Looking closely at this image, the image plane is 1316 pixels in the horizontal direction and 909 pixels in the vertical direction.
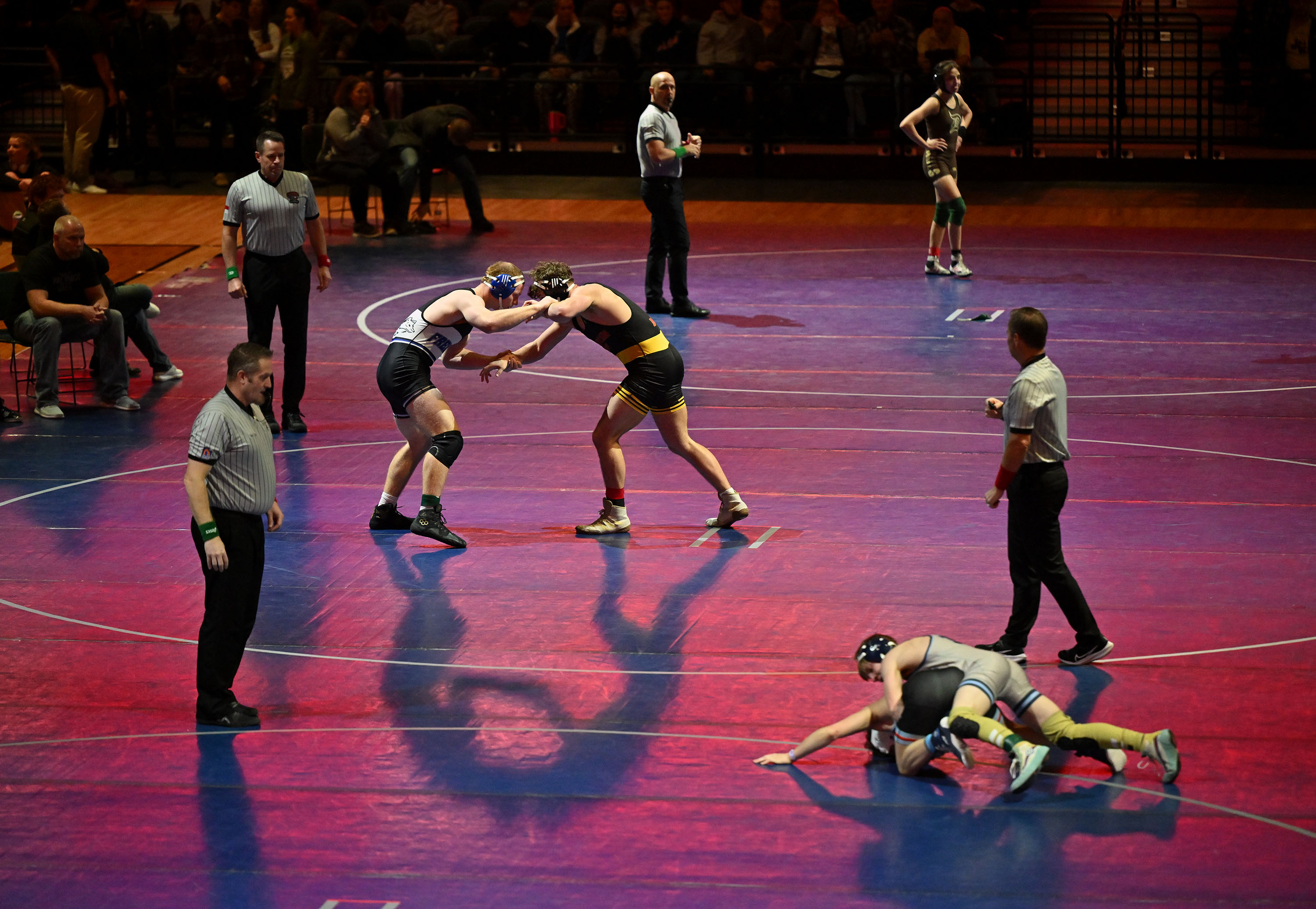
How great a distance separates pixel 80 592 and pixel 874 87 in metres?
16.6

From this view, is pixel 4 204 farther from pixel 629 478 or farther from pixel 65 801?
pixel 65 801

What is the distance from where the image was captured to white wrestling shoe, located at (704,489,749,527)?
10.1 metres

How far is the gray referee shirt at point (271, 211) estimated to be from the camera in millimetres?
12172

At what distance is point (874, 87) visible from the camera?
23.8 meters

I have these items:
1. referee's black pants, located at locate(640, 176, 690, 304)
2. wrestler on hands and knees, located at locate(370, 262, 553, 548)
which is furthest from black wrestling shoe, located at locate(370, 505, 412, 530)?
referee's black pants, located at locate(640, 176, 690, 304)

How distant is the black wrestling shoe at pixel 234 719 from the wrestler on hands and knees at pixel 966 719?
2.17 metres

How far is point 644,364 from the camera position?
10148mm

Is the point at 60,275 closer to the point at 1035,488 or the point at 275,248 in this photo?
the point at 275,248

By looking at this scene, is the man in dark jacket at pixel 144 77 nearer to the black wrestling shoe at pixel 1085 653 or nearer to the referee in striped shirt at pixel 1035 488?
the referee in striped shirt at pixel 1035 488

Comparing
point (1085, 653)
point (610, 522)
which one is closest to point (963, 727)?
point (1085, 653)

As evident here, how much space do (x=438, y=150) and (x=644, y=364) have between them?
36.6ft

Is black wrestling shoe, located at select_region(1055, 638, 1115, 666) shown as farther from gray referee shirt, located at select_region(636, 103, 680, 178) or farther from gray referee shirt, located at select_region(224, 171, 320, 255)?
gray referee shirt, located at select_region(636, 103, 680, 178)

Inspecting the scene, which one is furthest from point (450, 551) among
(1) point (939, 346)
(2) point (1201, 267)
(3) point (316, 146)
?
(3) point (316, 146)

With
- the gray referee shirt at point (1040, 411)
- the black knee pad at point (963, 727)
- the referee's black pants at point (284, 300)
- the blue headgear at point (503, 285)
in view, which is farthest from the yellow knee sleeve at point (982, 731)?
the referee's black pants at point (284, 300)
